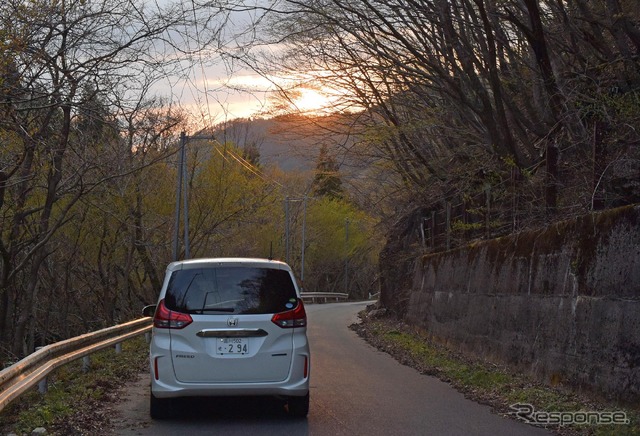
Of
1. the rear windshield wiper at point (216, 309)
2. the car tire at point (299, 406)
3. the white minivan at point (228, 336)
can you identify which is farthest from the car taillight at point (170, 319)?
the car tire at point (299, 406)

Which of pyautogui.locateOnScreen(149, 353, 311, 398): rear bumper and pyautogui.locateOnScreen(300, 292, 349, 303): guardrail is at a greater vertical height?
pyautogui.locateOnScreen(149, 353, 311, 398): rear bumper

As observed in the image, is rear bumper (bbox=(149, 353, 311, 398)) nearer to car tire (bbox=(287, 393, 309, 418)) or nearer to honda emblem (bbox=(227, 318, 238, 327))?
car tire (bbox=(287, 393, 309, 418))

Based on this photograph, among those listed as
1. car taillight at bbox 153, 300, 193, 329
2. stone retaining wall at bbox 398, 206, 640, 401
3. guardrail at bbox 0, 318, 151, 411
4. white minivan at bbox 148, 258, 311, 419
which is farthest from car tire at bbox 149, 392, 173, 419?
stone retaining wall at bbox 398, 206, 640, 401

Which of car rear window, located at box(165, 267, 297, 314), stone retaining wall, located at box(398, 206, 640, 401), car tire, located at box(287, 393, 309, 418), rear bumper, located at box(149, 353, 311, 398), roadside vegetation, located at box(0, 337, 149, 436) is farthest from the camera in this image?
stone retaining wall, located at box(398, 206, 640, 401)

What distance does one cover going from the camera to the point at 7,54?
1305 centimetres

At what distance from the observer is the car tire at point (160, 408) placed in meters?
9.79

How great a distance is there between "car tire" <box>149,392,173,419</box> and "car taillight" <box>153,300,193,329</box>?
83 centimetres

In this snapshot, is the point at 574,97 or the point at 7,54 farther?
the point at 574,97

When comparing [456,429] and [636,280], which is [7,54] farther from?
[636,280]

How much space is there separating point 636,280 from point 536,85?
7.80 metres

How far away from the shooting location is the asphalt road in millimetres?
9148

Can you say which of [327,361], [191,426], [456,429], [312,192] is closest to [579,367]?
[456,429]

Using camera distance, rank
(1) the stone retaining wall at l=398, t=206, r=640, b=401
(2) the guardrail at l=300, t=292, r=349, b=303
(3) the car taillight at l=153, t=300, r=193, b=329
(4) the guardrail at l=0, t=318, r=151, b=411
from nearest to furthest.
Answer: (4) the guardrail at l=0, t=318, r=151, b=411 < (3) the car taillight at l=153, t=300, r=193, b=329 < (1) the stone retaining wall at l=398, t=206, r=640, b=401 < (2) the guardrail at l=300, t=292, r=349, b=303

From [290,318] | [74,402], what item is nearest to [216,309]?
[290,318]
